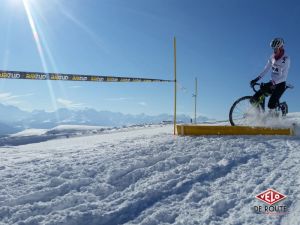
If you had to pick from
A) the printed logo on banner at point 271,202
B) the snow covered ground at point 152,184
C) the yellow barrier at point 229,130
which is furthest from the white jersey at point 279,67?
the printed logo on banner at point 271,202

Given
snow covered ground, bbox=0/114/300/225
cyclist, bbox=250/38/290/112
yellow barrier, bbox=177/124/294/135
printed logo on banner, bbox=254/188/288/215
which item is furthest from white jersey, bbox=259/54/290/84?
printed logo on banner, bbox=254/188/288/215

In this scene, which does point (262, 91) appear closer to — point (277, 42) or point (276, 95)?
point (276, 95)

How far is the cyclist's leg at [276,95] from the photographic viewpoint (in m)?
9.95

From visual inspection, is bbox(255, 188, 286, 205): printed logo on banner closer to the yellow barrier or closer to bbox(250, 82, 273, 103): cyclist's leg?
the yellow barrier

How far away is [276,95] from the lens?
395 inches

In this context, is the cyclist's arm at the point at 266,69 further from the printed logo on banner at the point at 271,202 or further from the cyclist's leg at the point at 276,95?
the printed logo on banner at the point at 271,202

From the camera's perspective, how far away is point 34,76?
467 inches

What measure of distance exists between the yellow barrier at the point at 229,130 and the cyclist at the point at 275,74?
37.5 inches

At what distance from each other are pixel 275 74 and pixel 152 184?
20.2 feet

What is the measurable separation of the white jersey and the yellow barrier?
→ 150cm

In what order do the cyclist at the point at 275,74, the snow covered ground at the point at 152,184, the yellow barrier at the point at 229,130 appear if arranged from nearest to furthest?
the snow covered ground at the point at 152,184 → the yellow barrier at the point at 229,130 → the cyclist at the point at 275,74

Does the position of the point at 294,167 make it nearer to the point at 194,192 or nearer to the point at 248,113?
the point at 194,192

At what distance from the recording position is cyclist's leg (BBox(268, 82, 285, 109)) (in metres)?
9.95

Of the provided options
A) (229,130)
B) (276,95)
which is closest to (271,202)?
(229,130)
